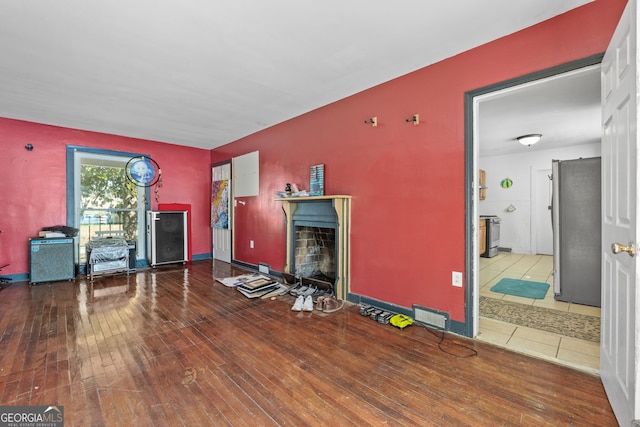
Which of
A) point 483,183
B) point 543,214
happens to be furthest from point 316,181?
point 543,214

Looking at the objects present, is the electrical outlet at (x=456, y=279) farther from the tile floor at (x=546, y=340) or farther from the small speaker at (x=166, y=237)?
the small speaker at (x=166, y=237)

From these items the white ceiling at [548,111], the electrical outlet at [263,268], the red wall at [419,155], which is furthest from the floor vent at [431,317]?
the electrical outlet at [263,268]

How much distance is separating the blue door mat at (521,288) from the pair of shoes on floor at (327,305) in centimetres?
209

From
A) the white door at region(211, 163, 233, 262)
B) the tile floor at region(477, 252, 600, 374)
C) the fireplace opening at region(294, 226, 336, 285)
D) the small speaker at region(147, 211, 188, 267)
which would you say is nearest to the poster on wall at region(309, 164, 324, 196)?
the fireplace opening at region(294, 226, 336, 285)

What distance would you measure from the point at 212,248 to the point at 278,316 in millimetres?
3804

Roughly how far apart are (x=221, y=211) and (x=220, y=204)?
5.8 inches

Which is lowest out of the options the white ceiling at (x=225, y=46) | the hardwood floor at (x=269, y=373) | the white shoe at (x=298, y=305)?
the hardwood floor at (x=269, y=373)

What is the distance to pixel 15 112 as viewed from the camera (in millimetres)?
3793

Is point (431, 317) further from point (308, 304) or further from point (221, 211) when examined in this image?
point (221, 211)

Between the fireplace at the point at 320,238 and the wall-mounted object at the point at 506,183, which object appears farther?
the wall-mounted object at the point at 506,183

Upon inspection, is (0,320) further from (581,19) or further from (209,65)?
(581,19)

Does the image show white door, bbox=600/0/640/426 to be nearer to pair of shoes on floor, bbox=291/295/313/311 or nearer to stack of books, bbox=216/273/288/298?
pair of shoes on floor, bbox=291/295/313/311

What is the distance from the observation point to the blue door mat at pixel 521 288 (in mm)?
3426

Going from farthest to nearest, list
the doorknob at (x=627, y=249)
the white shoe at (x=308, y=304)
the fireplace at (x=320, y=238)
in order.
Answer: the fireplace at (x=320, y=238) < the white shoe at (x=308, y=304) < the doorknob at (x=627, y=249)
